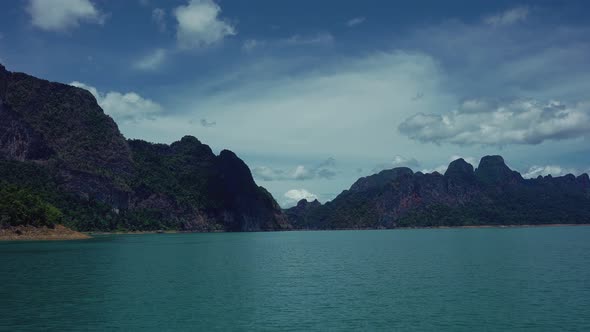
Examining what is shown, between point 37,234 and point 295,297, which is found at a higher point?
point 37,234

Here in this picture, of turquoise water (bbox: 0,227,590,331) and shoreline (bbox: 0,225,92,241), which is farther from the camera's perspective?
shoreline (bbox: 0,225,92,241)

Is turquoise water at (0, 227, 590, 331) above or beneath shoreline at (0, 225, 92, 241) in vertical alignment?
beneath

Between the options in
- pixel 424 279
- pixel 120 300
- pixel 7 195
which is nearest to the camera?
pixel 120 300

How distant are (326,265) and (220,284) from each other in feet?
101

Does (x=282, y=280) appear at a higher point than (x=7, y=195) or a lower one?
lower

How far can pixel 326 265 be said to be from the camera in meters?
92.3

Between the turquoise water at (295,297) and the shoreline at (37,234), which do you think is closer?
the turquoise water at (295,297)

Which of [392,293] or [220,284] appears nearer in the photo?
[392,293]

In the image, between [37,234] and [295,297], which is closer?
[295,297]

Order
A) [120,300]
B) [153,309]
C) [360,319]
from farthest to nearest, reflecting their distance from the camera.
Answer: [120,300], [153,309], [360,319]

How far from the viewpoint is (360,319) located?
43688mm

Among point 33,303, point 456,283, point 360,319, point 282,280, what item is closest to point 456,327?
point 360,319

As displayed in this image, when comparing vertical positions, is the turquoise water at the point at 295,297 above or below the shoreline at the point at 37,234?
below

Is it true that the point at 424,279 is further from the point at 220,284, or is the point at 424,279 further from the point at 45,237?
the point at 45,237
